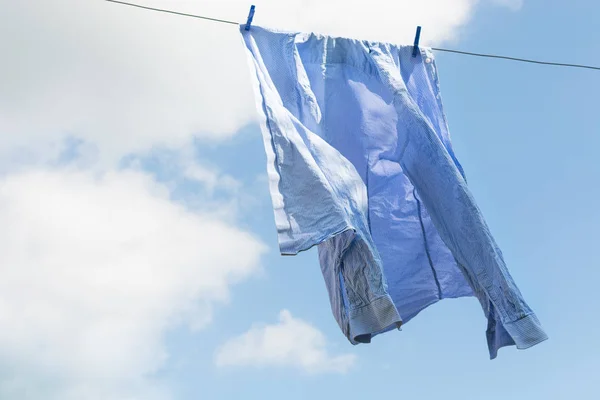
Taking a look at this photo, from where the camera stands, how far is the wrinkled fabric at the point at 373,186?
315cm

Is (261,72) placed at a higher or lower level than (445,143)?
higher

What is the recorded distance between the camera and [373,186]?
3.75 metres

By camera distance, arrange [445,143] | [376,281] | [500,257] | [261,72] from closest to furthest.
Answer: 1. [376,281]
2. [500,257]
3. [261,72]
4. [445,143]

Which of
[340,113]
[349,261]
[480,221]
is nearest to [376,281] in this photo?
[349,261]

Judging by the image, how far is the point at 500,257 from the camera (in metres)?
3.35

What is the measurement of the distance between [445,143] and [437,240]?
1.67 feet

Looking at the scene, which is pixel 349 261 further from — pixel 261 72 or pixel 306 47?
pixel 306 47

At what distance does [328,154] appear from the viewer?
3.43 metres

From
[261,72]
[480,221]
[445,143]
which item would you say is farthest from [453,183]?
[261,72]

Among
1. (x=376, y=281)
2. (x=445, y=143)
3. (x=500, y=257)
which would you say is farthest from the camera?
(x=445, y=143)

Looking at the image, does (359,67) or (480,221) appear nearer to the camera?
(480,221)

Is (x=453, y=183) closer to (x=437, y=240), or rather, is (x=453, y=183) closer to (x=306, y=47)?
(x=437, y=240)

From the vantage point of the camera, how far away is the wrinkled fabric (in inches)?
124

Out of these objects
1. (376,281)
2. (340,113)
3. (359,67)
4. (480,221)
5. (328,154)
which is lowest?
(376,281)
